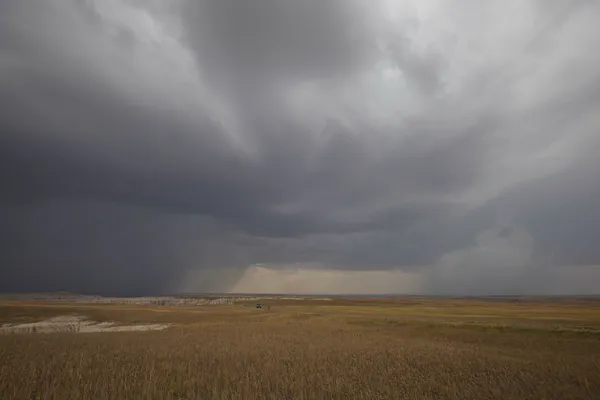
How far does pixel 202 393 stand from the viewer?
12016mm

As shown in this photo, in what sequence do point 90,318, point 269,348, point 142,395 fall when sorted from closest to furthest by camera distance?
point 142,395
point 269,348
point 90,318

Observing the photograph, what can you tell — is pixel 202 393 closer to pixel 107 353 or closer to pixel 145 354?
pixel 145 354

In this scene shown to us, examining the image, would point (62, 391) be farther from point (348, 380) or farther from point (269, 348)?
point (269, 348)

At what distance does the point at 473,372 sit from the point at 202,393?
11.1 metres

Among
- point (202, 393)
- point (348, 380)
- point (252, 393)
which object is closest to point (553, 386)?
point (348, 380)

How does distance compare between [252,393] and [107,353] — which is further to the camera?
[107,353]

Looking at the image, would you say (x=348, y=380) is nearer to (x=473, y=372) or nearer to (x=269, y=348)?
(x=473, y=372)

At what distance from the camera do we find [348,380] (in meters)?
13.5

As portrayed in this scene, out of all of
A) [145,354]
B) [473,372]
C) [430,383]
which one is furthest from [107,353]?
[473,372]

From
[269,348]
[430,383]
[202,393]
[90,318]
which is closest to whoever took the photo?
[202,393]

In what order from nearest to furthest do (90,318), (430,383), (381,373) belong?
(430,383) → (381,373) → (90,318)

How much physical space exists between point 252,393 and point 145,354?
9818 millimetres

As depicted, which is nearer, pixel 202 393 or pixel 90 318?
pixel 202 393

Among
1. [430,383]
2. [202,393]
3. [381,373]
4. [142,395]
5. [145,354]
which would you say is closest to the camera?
[142,395]
